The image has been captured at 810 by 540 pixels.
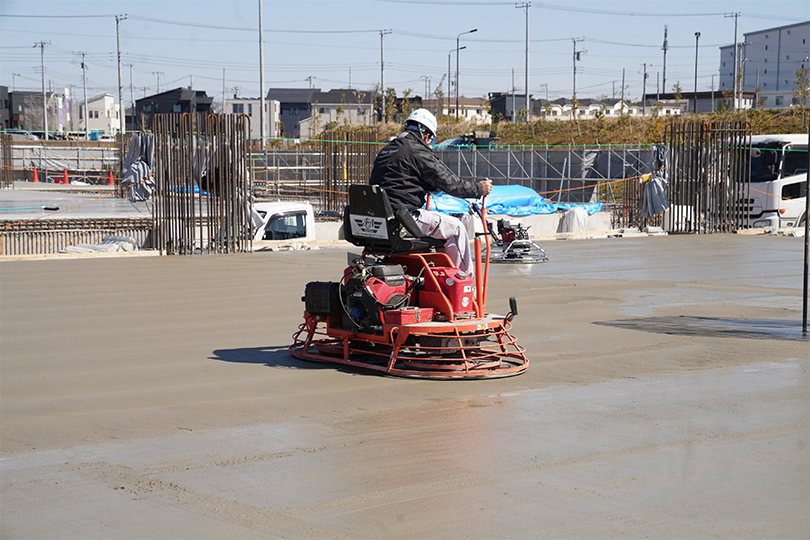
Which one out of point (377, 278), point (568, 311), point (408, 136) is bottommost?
point (568, 311)

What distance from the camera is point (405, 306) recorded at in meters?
7.39

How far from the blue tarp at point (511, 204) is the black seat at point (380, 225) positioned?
16.4 meters

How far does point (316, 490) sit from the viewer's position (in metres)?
4.42

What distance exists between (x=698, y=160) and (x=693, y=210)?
55.4 inches

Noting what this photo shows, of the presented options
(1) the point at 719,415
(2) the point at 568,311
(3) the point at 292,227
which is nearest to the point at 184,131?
(3) the point at 292,227

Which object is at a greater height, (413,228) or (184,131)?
(184,131)

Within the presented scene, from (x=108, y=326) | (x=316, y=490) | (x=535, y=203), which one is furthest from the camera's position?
(x=535, y=203)

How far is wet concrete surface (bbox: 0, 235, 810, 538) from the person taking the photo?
13.4ft

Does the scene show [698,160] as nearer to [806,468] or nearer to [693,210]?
[693,210]

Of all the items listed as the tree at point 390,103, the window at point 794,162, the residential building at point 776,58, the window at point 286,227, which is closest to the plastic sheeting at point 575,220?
the window at point 794,162

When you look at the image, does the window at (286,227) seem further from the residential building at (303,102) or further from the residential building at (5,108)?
the residential building at (5,108)

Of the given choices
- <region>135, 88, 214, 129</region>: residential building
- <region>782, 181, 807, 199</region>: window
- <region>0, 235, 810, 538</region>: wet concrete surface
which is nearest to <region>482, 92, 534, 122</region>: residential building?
<region>135, 88, 214, 129</region>: residential building

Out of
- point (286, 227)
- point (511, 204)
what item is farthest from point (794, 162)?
point (286, 227)

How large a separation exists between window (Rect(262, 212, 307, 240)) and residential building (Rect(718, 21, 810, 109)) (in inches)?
2876
